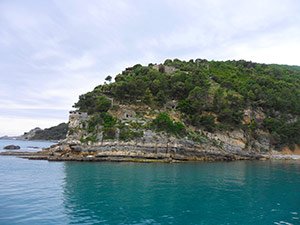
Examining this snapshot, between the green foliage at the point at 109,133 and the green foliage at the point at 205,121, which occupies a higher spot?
the green foliage at the point at 205,121

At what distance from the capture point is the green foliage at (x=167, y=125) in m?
75.3

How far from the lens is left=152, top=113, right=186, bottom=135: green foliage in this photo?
7531 cm

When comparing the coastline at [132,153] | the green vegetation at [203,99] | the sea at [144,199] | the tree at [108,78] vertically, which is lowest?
the sea at [144,199]

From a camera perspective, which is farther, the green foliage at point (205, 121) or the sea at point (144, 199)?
the green foliage at point (205, 121)

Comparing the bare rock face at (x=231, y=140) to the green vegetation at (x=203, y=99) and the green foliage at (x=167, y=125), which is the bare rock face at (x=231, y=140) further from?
the green foliage at (x=167, y=125)

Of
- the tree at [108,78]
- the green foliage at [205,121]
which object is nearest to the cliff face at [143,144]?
the green foliage at [205,121]

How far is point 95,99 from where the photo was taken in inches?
3211

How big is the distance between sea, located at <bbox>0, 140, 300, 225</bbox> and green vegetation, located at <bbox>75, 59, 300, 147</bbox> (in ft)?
101

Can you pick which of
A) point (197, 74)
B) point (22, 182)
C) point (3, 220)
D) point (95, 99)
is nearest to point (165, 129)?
point (95, 99)

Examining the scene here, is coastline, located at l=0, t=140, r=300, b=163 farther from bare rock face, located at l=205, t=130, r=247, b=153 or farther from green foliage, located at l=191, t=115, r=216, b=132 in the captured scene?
green foliage, located at l=191, t=115, r=216, b=132

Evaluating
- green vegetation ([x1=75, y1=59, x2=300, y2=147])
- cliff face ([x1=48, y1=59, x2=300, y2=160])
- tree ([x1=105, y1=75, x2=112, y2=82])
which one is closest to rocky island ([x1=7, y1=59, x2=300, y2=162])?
green vegetation ([x1=75, y1=59, x2=300, y2=147])

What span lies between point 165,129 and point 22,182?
134ft

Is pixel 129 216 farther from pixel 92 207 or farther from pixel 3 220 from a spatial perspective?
pixel 3 220

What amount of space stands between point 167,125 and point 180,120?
7.06 m
